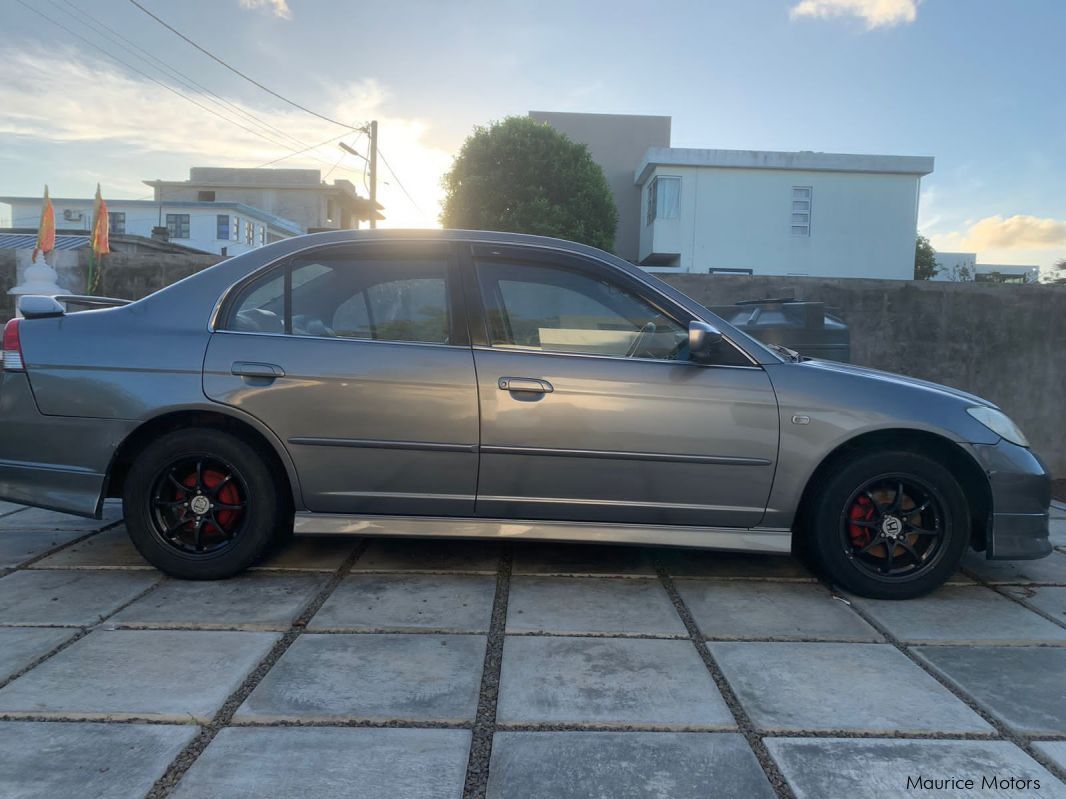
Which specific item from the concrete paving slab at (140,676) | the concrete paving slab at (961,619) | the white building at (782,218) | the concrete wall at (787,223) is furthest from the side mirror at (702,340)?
the white building at (782,218)

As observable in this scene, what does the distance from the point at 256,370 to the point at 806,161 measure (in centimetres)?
2793

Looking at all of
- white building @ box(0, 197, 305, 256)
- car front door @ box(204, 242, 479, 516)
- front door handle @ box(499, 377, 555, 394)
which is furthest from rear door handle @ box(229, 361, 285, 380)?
white building @ box(0, 197, 305, 256)

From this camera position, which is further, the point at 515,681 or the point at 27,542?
the point at 27,542

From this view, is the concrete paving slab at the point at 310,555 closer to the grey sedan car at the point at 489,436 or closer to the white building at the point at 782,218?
the grey sedan car at the point at 489,436

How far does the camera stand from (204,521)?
139 inches

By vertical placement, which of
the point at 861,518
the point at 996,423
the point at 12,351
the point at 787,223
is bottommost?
the point at 861,518

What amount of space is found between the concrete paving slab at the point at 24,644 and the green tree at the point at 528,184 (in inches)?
944

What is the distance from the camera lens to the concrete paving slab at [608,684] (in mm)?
2402

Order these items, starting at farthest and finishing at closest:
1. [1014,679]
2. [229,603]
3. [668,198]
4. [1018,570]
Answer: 1. [668,198]
2. [1018,570]
3. [229,603]
4. [1014,679]

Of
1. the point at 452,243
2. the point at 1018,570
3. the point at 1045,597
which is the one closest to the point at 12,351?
the point at 452,243

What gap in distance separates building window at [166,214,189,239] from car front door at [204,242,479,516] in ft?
145

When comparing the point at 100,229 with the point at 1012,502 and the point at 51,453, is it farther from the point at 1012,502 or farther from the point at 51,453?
the point at 1012,502

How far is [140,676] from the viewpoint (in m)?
2.61

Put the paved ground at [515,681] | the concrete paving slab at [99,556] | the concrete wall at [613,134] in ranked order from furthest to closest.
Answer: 1. the concrete wall at [613,134]
2. the concrete paving slab at [99,556]
3. the paved ground at [515,681]
